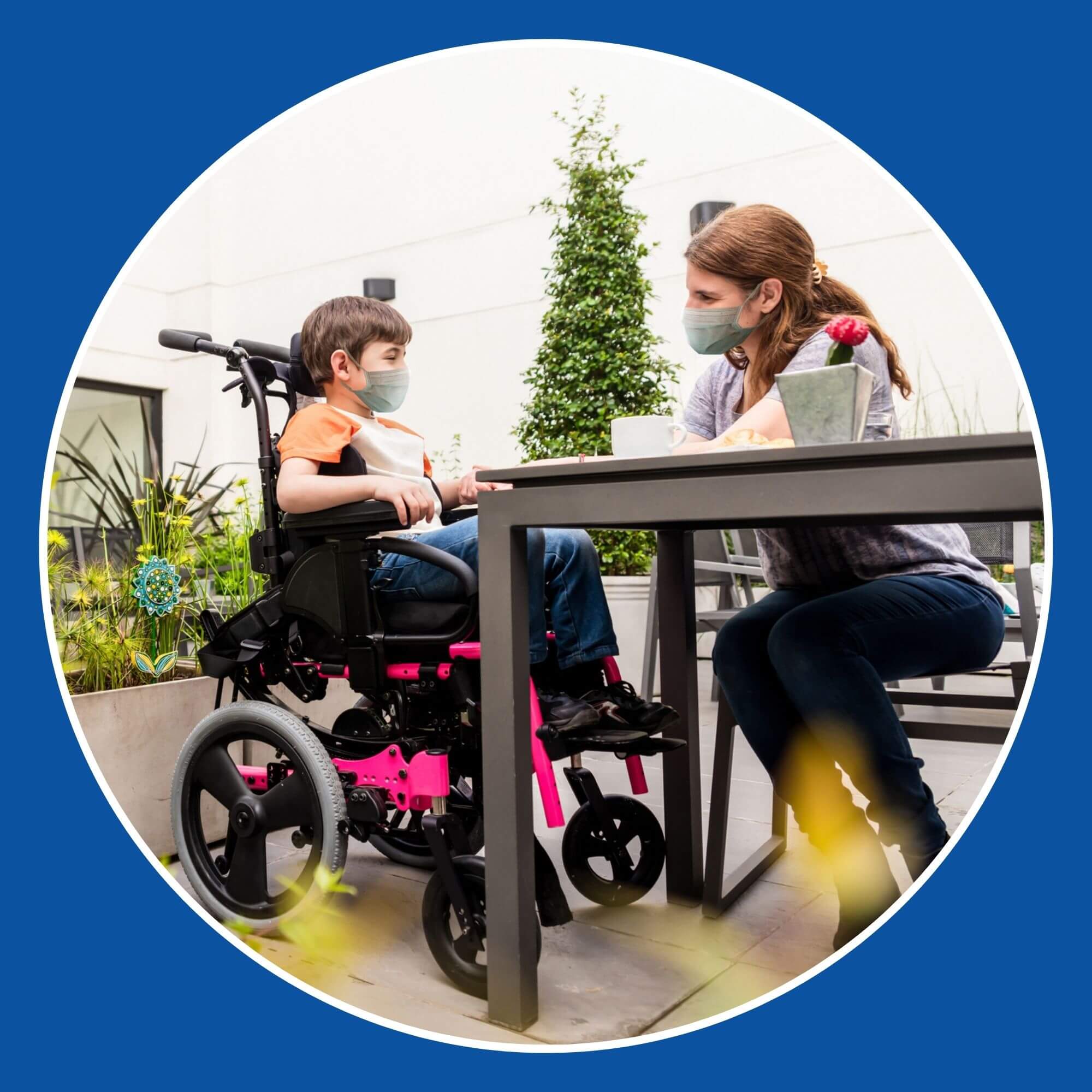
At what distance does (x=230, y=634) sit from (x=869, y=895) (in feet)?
3.38

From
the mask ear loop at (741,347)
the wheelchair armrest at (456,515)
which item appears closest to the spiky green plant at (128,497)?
the wheelchair armrest at (456,515)

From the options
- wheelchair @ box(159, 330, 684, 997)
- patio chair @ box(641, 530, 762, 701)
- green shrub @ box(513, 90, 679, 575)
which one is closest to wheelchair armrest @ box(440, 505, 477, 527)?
wheelchair @ box(159, 330, 684, 997)

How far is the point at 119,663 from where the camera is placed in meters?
1.90

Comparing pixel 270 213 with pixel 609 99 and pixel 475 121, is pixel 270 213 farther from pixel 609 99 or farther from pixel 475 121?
pixel 609 99

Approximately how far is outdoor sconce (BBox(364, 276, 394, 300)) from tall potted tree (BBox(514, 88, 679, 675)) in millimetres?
1088

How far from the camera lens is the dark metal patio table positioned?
3.10 feet

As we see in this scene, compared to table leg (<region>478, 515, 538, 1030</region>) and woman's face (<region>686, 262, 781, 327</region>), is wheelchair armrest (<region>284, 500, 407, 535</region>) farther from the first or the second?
woman's face (<region>686, 262, 781, 327</region>)

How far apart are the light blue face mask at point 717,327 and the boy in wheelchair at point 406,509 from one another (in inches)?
14.6

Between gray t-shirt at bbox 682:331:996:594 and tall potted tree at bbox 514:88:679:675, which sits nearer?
gray t-shirt at bbox 682:331:996:594

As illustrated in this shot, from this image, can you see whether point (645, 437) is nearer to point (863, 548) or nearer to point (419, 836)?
point (863, 548)

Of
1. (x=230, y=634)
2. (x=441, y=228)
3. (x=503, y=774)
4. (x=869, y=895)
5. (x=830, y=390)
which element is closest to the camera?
(x=830, y=390)

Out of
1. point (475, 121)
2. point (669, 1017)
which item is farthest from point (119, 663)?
point (475, 121)

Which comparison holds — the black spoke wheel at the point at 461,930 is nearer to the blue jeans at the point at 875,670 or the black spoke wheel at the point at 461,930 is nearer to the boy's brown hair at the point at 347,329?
the blue jeans at the point at 875,670

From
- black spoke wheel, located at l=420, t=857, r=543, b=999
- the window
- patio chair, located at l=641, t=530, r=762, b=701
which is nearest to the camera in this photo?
black spoke wheel, located at l=420, t=857, r=543, b=999
